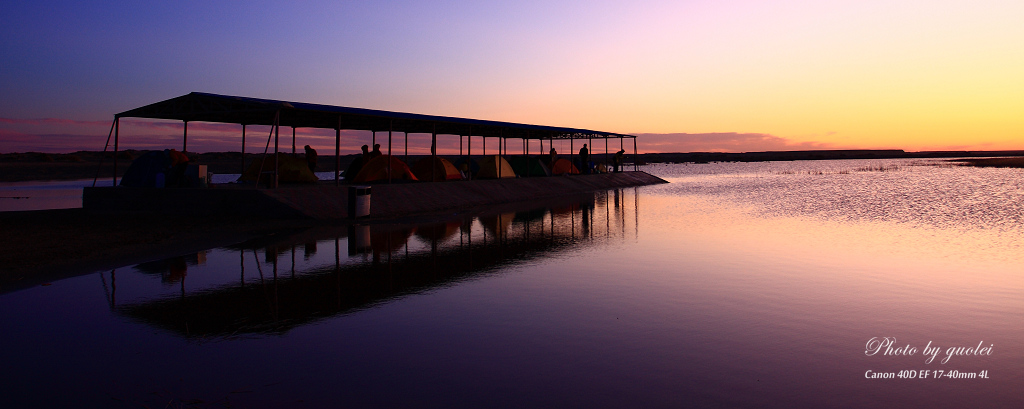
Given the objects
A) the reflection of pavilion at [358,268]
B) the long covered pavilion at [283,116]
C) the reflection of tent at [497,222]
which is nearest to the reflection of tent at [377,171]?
the long covered pavilion at [283,116]

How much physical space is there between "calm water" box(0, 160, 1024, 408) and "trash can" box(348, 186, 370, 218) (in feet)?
20.5

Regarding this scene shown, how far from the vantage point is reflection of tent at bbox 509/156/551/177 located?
1620 inches

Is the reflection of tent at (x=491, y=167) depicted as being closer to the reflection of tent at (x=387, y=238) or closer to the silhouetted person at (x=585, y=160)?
the silhouetted person at (x=585, y=160)

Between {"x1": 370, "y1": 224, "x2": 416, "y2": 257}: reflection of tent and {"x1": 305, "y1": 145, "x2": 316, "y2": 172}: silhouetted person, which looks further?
{"x1": 305, "y1": 145, "x2": 316, "y2": 172}: silhouetted person

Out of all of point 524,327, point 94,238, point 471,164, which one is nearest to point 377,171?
point 471,164

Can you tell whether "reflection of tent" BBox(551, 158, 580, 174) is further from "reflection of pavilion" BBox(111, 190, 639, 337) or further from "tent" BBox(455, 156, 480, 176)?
"reflection of pavilion" BBox(111, 190, 639, 337)

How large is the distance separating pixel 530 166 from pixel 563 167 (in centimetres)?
408

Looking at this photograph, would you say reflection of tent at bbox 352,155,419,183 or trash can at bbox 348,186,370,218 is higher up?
reflection of tent at bbox 352,155,419,183

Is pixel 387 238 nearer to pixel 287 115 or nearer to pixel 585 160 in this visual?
pixel 287 115

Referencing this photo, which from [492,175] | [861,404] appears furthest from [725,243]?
[492,175]

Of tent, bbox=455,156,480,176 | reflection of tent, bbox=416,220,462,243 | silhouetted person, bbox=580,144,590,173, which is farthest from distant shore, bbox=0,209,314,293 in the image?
silhouetted person, bbox=580,144,590,173

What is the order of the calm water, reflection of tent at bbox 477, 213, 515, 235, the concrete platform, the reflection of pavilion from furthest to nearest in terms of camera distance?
the concrete platform, reflection of tent at bbox 477, 213, 515, 235, the reflection of pavilion, the calm water

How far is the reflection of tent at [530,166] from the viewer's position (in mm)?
41156

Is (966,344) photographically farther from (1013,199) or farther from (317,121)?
(1013,199)
